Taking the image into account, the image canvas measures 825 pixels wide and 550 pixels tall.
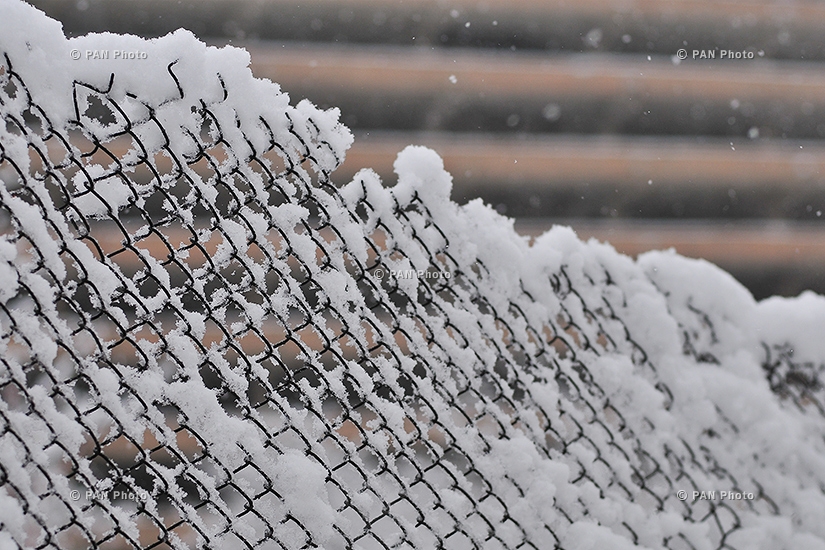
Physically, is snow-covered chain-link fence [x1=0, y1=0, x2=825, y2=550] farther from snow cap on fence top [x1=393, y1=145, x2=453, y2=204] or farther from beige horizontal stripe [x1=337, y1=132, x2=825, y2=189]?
beige horizontal stripe [x1=337, y1=132, x2=825, y2=189]

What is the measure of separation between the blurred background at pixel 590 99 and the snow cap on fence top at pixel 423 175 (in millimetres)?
3044

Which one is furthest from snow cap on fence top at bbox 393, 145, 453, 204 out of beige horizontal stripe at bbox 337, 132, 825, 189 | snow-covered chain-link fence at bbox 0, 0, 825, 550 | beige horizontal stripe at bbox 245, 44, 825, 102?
beige horizontal stripe at bbox 245, 44, 825, 102

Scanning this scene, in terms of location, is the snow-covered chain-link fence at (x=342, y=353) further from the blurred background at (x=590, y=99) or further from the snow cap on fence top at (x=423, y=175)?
the blurred background at (x=590, y=99)

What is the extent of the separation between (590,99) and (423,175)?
4088mm

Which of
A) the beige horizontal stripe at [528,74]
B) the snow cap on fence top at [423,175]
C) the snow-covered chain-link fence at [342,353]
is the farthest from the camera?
the beige horizontal stripe at [528,74]

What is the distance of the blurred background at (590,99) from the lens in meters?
4.96

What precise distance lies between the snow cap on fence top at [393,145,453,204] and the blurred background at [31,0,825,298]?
3.04 meters

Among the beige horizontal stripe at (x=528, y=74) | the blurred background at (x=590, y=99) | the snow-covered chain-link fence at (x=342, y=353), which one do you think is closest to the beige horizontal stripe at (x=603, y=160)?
the blurred background at (x=590, y=99)

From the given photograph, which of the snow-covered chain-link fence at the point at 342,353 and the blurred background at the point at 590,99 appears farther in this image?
the blurred background at the point at 590,99

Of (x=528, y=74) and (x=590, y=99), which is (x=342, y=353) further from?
(x=590, y=99)

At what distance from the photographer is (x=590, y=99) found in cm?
546

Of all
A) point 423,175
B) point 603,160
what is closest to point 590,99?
point 603,160

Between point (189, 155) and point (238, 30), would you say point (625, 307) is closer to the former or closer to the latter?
point (189, 155)

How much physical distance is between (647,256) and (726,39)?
4.59m
